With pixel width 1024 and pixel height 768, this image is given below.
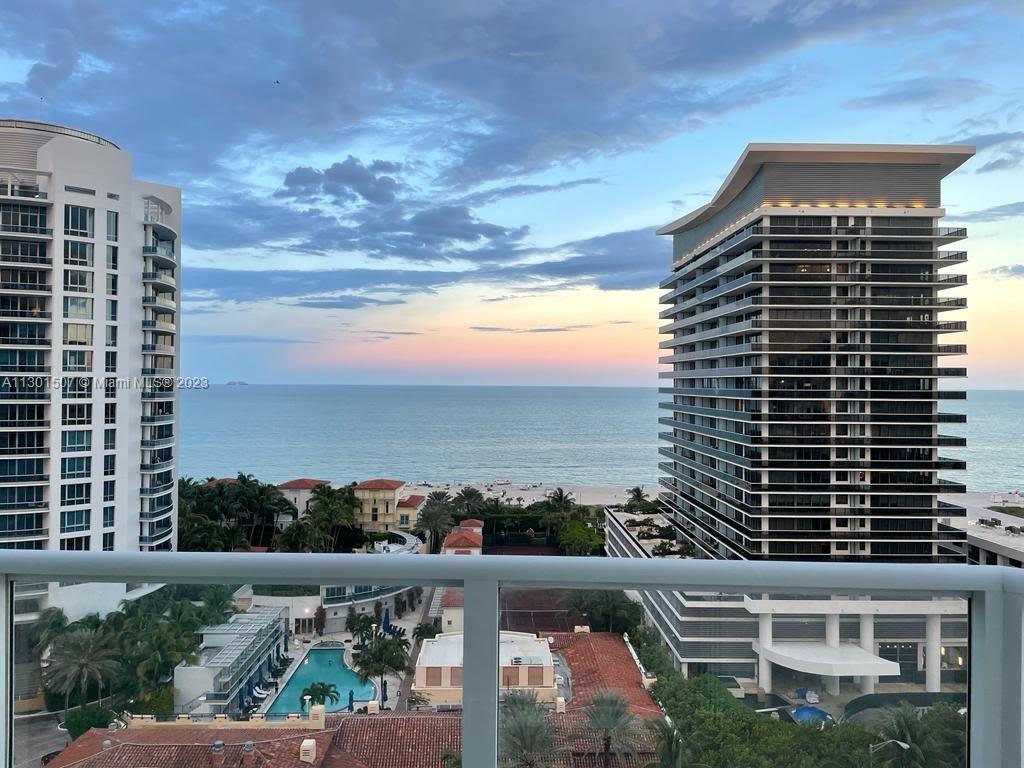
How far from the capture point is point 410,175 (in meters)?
27.4

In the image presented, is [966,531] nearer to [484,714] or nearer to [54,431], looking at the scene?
[484,714]

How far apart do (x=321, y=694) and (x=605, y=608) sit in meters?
0.40

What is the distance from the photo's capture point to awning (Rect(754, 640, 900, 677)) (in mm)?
841

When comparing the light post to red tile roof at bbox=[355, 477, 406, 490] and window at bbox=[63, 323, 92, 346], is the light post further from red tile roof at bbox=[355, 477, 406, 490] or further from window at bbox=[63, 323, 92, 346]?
red tile roof at bbox=[355, 477, 406, 490]

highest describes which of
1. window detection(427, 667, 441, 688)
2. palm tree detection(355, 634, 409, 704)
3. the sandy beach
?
palm tree detection(355, 634, 409, 704)


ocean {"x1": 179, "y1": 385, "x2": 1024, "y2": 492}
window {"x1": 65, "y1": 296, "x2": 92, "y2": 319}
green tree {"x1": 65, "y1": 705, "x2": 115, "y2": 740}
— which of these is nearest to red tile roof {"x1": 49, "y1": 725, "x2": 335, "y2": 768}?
green tree {"x1": 65, "y1": 705, "x2": 115, "y2": 740}

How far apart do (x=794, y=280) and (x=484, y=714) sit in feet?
65.0

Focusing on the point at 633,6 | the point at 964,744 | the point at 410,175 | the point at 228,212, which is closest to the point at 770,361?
the point at 633,6

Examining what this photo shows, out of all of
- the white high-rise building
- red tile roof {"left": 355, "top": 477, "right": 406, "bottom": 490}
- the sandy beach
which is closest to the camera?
the white high-rise building

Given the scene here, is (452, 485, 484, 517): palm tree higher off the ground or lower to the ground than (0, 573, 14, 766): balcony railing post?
lower

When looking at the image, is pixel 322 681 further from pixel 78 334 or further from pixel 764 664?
pixel 78 334

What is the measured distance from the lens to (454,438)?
33.7 meters

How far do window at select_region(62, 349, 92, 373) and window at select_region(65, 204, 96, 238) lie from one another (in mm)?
2515

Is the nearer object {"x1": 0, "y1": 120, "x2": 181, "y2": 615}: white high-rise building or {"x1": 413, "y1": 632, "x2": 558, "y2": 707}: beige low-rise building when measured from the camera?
{"x1": 413, "y1": 632, "x2": 558, "y2": 707}: beige low-rise building
